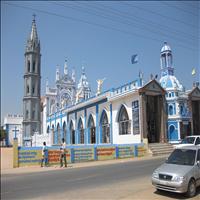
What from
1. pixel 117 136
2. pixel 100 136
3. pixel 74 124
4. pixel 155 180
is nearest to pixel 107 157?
pixel 117 136

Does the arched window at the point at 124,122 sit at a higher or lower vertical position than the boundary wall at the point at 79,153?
higher

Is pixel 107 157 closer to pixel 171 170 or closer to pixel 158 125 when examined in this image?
pixel 158 125

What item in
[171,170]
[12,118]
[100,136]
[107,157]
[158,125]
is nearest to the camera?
[171,170]

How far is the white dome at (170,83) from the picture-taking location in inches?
1280

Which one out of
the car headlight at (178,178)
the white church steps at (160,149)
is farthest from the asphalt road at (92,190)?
the white church steps at (160,149)

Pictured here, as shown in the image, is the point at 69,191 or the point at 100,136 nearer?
the point at 69,191

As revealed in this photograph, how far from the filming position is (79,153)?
21500 millimetres

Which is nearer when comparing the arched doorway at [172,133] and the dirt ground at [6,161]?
the dirt ground at [6,161]

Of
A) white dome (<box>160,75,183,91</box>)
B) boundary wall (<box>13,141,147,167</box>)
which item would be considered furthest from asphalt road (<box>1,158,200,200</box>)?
white dome (<box>160,75,183,91</box>)

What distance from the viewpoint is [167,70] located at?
118ft

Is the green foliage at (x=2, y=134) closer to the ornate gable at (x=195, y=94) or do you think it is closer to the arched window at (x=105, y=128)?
the arched window at (x=105, y=128)

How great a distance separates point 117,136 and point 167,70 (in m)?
11.9

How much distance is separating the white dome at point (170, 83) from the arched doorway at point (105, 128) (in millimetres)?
8149

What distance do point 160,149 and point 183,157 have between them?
16.8 meters
